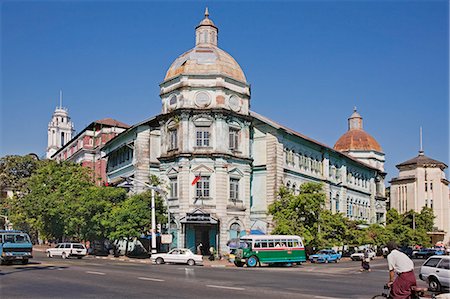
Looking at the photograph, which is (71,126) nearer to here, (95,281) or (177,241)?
(177,241)

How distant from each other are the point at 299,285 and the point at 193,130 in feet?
93.8

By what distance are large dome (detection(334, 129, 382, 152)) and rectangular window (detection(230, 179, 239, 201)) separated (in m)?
40.1

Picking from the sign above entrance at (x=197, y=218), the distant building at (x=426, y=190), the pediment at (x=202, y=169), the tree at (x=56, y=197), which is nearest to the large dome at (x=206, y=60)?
the pediment at (x=202, y=169)

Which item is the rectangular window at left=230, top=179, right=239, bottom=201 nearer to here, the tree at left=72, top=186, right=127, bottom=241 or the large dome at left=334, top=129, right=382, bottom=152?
the tree at left=72, top=186, right=127, bottom=241

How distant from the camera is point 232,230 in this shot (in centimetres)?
4941

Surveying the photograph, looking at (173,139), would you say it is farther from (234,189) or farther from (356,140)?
(356,140)

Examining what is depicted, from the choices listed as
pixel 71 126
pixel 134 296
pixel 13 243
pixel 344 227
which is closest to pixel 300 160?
pixel 344 227

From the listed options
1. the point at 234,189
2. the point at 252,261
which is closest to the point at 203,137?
the point at 234,189

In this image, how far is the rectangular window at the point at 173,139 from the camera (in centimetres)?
5062

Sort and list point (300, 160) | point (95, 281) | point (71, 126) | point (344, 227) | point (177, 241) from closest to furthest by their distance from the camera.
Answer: point (95, 281), point (177, 241), point (344, 227), point (300, 160), point (71, 126)

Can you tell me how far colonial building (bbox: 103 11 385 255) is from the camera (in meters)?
48.7

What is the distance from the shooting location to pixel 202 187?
48812 millimetres

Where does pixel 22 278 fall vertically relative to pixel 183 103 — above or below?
below

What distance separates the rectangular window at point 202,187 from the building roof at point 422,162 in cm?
6653
